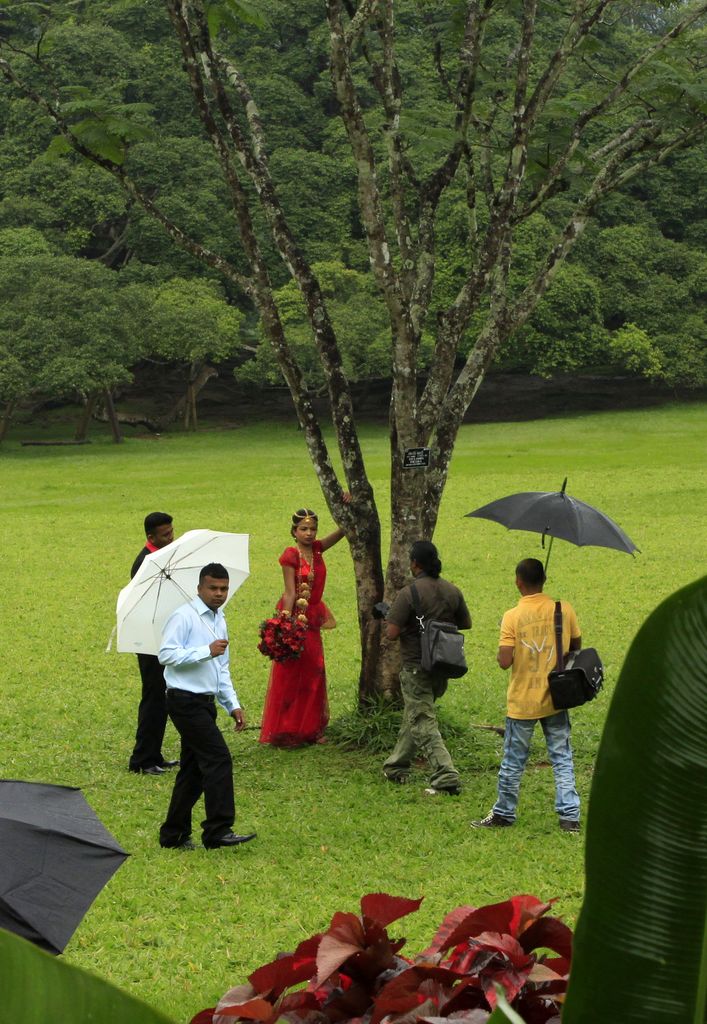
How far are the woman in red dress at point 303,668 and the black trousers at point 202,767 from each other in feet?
7.06

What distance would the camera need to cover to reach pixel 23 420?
140 feet

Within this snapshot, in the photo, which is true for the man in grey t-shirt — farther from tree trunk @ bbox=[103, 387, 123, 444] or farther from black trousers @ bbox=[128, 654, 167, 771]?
tree trunk @ bbox=[103, 387, 123, 444]

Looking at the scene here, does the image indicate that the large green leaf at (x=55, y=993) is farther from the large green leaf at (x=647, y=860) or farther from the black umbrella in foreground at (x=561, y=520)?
the black umbrella in foreground at (x=561, y=520)

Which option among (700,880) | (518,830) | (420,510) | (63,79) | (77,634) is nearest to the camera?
(700,880)

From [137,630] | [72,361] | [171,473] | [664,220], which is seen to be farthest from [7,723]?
[664,220]

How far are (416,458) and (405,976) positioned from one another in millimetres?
6537

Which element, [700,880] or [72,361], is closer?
[700,880]

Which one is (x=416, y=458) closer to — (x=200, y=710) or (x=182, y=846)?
(x=200, y=710)

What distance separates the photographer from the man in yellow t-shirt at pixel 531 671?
7.20m

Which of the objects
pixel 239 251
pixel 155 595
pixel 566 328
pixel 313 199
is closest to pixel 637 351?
pixel 566 328

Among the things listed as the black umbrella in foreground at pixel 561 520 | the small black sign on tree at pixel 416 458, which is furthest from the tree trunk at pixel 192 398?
the black umbrella in foreground at pixel 561 520

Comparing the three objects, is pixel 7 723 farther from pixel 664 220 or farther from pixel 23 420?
pixel 664 220

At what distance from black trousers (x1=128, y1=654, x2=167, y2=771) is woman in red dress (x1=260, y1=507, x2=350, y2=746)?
3.08ft

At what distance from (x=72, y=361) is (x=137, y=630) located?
2766 cm
